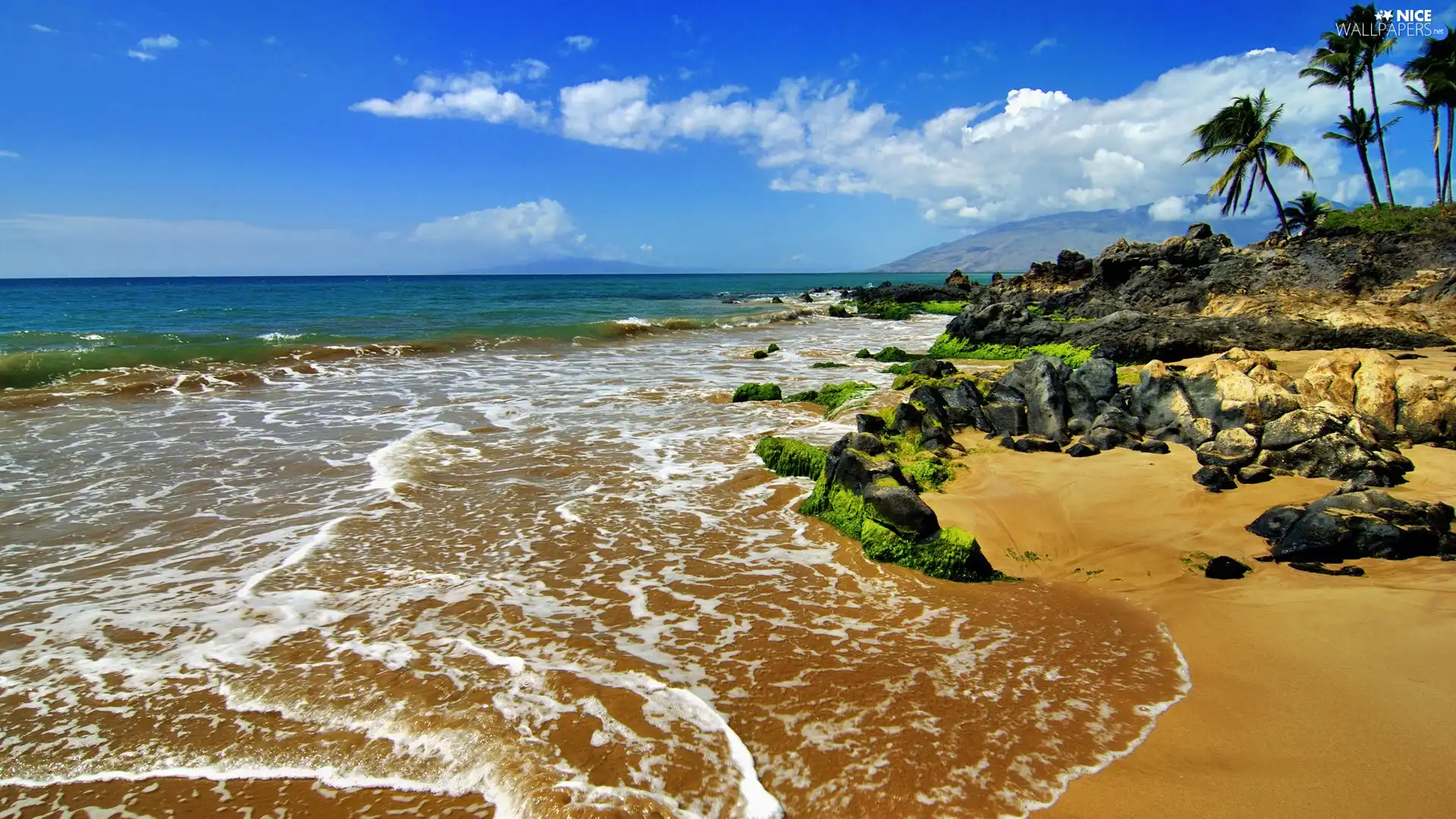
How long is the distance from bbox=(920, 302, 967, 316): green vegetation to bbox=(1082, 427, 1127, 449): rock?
36.1 meters

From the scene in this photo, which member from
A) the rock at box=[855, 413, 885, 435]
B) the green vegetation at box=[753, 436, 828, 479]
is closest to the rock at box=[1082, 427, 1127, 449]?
the rock at box=[855, 413, 885, 435]

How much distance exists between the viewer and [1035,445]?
30.6 ft

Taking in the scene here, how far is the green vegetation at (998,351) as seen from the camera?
1758 cm

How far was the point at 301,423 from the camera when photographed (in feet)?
43.2

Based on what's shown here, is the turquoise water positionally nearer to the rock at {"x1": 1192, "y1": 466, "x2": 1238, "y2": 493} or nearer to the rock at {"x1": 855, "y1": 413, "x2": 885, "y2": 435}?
the rock at {"x1": 855, "y1": 413, "x2": 885, "y2": 435}

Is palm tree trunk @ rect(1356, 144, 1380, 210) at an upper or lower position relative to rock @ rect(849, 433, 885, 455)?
upper

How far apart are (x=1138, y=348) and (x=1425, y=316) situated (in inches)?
299

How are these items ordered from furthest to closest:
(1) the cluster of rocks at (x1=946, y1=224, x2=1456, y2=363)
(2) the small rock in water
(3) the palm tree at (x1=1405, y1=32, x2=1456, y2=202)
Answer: (3) the palm tree at (x1=1405, y1=32, x2=1456, y2=202) → (1) the cluster of rocks at (x1=946, y1=224, x2=1456, y2=363) → (2) the small rock in water

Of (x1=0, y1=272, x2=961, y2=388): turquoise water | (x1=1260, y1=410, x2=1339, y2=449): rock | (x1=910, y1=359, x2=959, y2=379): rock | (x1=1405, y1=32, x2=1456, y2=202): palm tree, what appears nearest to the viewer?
(x1=1260, y1=410, x2=1339, y2=449): rock

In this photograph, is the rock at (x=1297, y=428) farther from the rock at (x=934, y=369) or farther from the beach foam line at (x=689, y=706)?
the beach foam line at (x=689, y=706)

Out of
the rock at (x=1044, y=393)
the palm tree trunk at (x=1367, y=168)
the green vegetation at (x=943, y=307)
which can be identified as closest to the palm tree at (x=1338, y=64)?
the palm tree trunk at (x=1367, y=168)

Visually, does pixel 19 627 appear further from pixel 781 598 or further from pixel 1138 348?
pixel 1138 348

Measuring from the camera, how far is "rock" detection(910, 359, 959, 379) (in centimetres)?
1505

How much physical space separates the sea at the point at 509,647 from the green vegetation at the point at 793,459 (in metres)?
0.34
